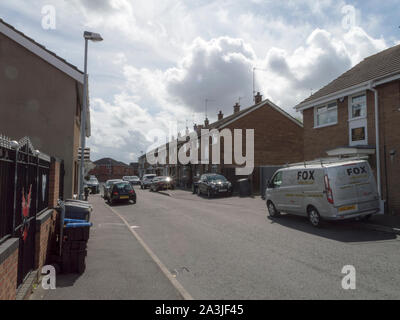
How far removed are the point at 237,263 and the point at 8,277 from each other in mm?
3914

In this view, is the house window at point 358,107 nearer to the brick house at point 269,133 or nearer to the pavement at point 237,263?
the pavement at point 237,263

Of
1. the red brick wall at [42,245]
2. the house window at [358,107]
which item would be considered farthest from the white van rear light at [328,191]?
the red brick wall at [42,245]

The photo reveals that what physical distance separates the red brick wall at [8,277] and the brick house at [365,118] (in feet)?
41.7

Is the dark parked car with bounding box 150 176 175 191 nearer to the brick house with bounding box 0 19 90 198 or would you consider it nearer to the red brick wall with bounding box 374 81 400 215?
the brick house with bounding box 0 19 90 198

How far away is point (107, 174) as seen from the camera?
75438mm

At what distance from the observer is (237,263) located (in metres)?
6.02

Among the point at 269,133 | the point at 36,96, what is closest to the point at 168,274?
the point at 36,96

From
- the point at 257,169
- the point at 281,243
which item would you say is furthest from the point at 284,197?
the point at 257,169

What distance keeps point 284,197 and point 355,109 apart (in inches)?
254

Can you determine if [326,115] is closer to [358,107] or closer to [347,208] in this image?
[358,107]

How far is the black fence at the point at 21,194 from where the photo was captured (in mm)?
3648
